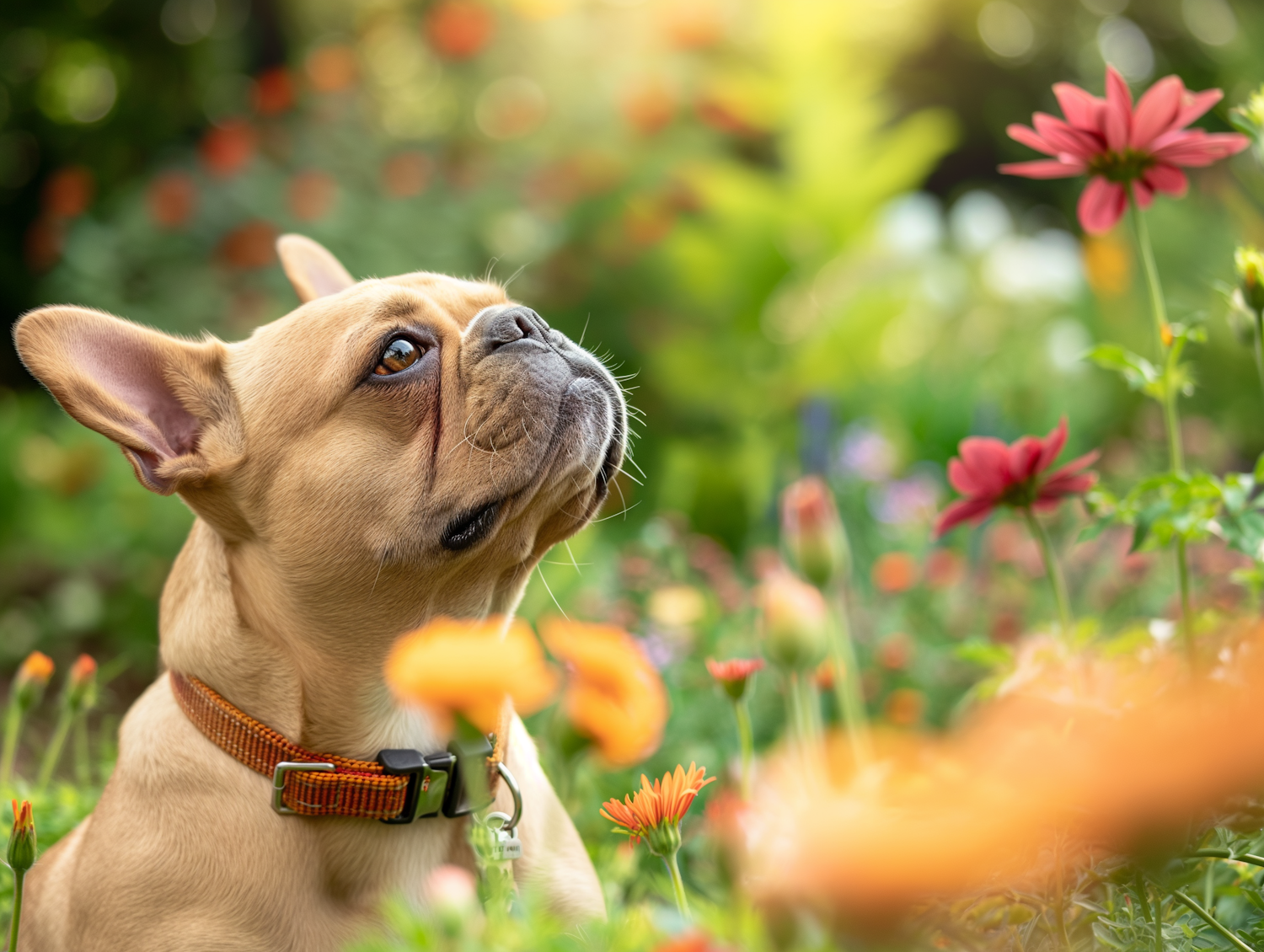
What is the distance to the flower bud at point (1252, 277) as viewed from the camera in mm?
1849

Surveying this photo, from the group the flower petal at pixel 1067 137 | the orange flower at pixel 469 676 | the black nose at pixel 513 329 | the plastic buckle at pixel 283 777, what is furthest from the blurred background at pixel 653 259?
the orange flower at pixel 469 676

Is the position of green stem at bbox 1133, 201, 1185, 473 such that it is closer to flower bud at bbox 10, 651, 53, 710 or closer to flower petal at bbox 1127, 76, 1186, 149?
flower petal at bbox 1127, 76, 1186, 149

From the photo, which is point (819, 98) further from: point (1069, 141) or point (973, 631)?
point (1069, 141)

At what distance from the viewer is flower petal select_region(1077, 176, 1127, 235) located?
2.13 m

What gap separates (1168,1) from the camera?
11.4 meters

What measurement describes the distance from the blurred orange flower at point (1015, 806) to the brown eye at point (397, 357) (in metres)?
1.19

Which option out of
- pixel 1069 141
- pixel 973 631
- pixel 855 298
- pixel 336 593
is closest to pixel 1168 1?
pixel 855 298

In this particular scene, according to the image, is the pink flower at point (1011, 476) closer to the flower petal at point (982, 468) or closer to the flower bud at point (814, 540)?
the flower petal at point (982, 468)

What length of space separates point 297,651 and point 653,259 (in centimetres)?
480

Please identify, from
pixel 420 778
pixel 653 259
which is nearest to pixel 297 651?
pixel 420 778

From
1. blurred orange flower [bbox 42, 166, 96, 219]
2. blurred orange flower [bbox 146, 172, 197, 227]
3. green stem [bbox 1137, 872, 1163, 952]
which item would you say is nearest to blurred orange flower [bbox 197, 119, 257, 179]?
blurred orange flower [bbox 146, 172, 197, 227]

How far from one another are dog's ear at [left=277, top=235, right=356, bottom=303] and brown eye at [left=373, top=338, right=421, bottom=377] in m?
0.73

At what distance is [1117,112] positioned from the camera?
6.26ft

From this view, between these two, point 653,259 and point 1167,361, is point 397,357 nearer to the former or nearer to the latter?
point 1167,361
